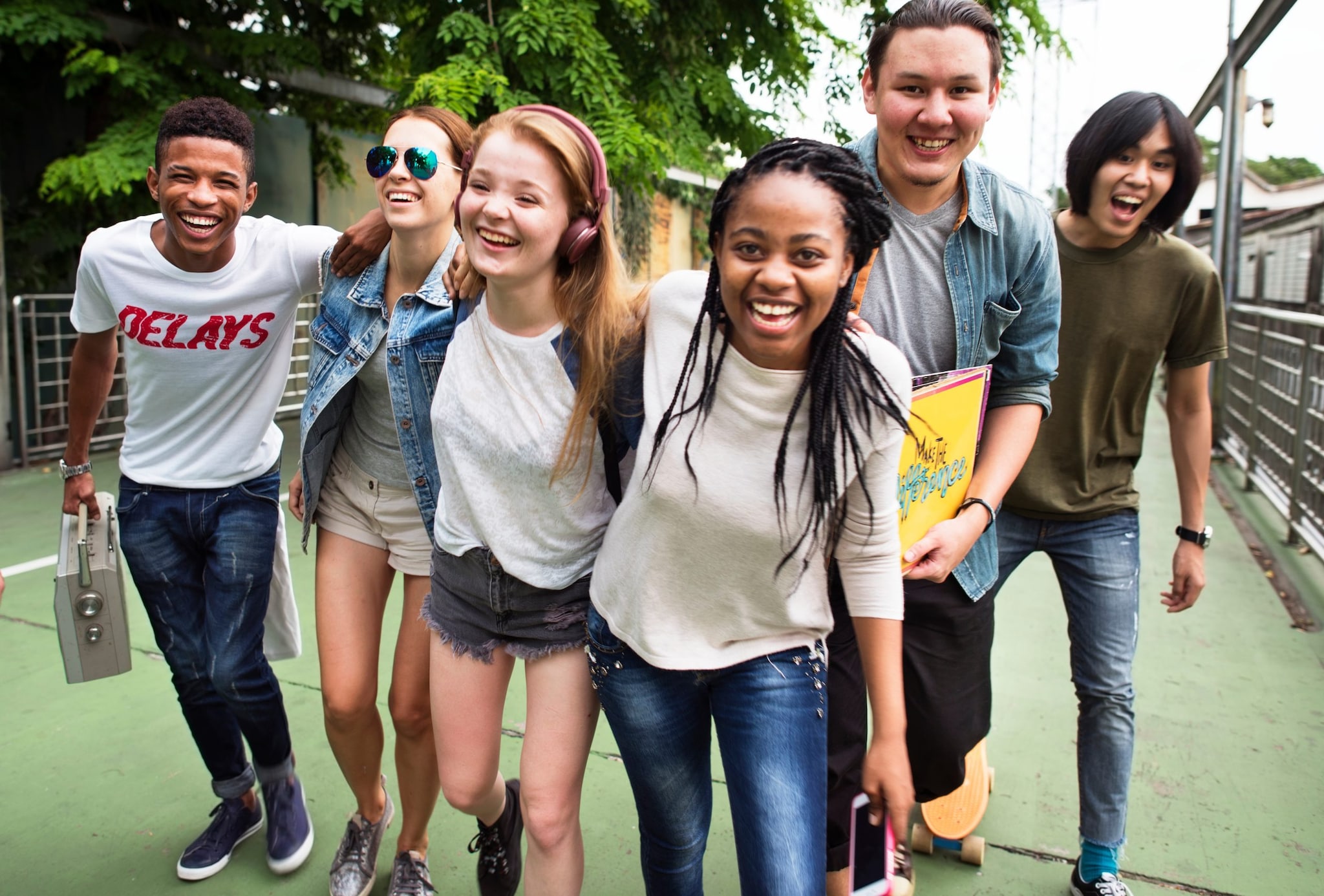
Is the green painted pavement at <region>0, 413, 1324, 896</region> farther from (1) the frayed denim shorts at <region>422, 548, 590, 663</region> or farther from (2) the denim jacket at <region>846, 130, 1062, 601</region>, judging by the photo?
(2) the denim jacket at <region>846, 130, 1062, 601</region>

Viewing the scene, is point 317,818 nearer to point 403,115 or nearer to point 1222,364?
point 403,115

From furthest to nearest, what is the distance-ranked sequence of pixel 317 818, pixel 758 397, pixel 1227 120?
pixel 1227 120 < pixel 317 818 < pixel 758 397

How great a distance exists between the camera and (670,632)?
1.85 m

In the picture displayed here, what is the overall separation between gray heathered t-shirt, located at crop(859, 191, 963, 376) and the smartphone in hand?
2.98ft

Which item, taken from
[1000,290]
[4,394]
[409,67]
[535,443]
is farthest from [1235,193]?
[4,394]

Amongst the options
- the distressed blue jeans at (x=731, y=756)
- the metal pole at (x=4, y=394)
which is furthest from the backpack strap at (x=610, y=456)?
the metal pole at (x=4, y=394)

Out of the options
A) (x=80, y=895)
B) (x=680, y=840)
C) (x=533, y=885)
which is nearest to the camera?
(x=680, y=840)

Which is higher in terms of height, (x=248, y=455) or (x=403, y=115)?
(x=403, y=115)

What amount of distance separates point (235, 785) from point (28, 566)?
10.8 feet

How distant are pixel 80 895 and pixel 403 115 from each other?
218 centimetres

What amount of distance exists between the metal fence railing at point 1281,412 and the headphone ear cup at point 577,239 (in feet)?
17.8

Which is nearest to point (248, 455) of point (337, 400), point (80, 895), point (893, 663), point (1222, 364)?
point (337, 400)

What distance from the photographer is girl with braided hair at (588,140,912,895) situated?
1721 mm

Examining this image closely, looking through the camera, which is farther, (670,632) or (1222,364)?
(1222,364)
